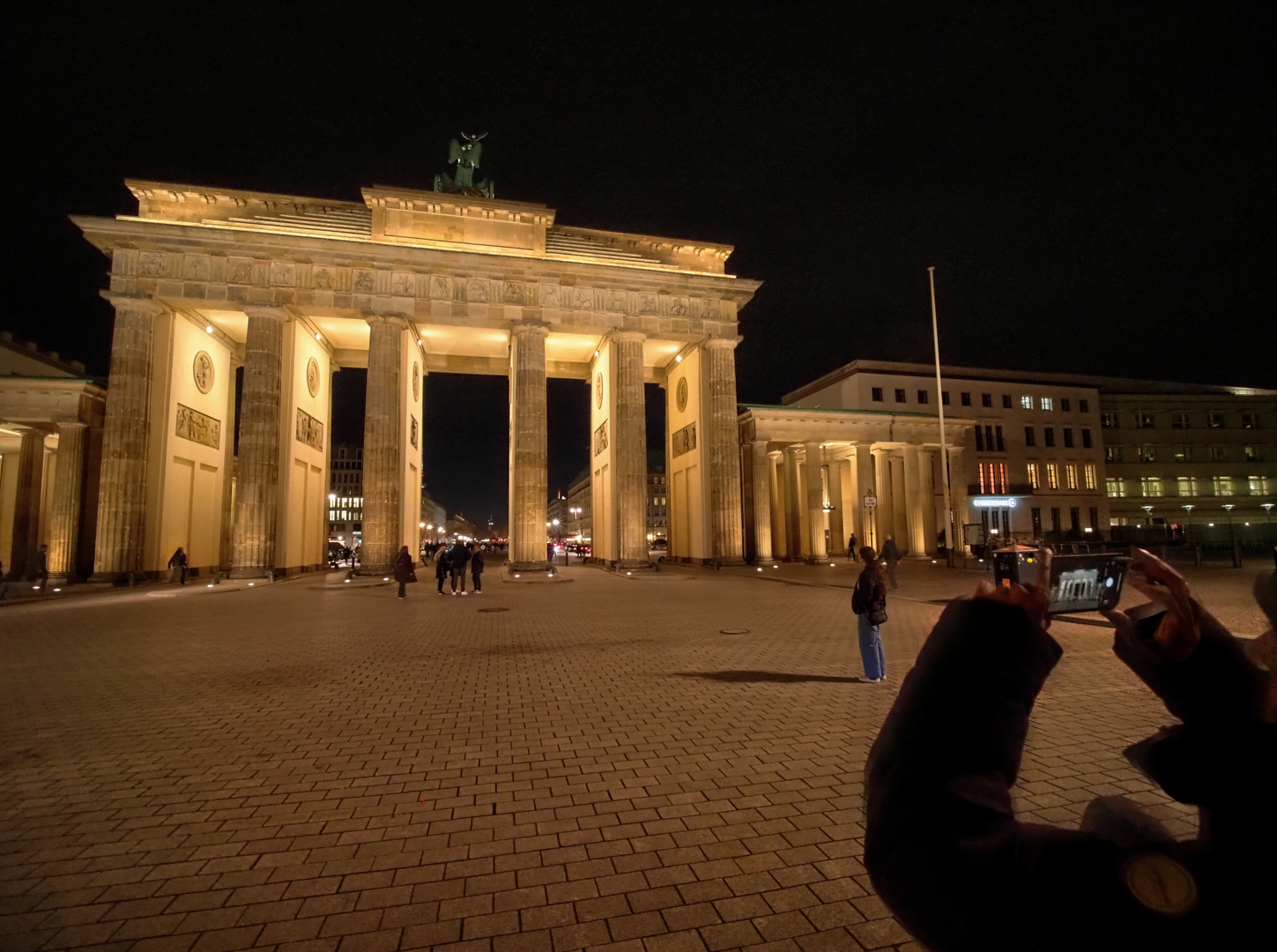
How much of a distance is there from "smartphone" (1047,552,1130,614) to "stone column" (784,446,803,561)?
41.4 meters

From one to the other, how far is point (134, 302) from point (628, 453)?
76.4ft

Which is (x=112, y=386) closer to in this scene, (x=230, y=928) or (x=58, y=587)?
(x=58, y=587)

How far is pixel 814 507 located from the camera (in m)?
40.9

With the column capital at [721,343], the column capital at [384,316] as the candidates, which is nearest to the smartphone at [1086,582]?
the column capital at [384,316]

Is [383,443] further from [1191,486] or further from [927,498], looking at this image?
[1191,486]

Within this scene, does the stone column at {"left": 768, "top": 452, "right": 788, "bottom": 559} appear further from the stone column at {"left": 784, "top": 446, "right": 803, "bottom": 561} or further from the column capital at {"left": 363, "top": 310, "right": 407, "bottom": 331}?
the column capital at {"left": 363, "top": 310, "right": 407, "bottom": 331}

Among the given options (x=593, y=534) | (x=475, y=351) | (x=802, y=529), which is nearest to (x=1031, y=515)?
(x=802, y=529)

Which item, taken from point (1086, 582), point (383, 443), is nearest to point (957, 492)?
point (383, 443)

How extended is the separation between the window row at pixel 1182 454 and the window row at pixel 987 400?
6.99m

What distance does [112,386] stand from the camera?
2742 cm

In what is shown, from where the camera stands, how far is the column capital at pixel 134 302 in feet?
91.0

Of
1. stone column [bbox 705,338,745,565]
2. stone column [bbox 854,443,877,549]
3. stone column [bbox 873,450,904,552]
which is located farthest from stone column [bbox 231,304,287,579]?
stone column [bbox 873,450,904,552]

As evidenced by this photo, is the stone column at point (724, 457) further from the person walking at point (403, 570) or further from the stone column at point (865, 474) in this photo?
the person walking at point (403, 570)

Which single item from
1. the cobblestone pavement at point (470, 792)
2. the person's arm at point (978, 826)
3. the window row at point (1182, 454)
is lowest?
the cobblestone pavement at point (470, 792)
